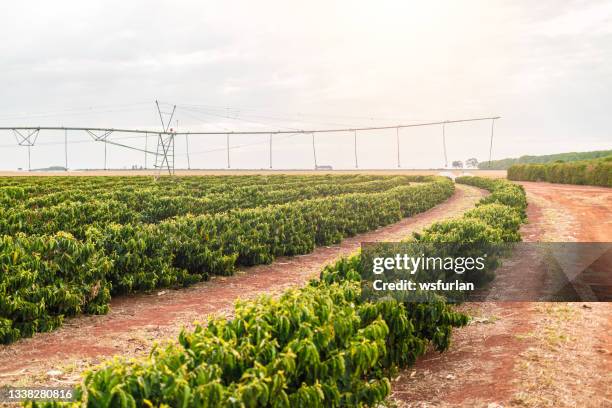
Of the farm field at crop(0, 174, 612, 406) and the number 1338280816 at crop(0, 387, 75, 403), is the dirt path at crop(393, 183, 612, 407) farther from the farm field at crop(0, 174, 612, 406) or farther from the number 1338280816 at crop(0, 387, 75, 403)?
the number 1338280816 at crop(0, 387, 75, 403)

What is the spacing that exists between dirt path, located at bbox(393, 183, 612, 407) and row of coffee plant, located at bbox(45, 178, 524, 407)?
1.04 m

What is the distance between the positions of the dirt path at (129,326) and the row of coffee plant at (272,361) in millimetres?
3668

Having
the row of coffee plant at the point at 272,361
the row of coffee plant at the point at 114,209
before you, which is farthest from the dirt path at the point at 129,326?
the row of coffee plant at the point at 114,209

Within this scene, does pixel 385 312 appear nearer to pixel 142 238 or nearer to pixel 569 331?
pixel 569 331

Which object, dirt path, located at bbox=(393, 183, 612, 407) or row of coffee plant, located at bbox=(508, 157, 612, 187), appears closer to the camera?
dirt path, located at bbox=(393, 183, 612, 407)

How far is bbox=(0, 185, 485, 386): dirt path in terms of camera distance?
9.09 metres

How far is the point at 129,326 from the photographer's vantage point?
37.6ft

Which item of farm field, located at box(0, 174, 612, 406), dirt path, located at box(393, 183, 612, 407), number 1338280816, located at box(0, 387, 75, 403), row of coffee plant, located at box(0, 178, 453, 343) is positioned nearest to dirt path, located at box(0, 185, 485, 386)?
farm field, located at box(0, 174, 612, 406)

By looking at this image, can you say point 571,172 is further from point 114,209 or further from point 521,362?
point 521,362

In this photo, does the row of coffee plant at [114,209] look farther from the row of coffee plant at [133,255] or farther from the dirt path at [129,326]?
the dirt path at [129,326]

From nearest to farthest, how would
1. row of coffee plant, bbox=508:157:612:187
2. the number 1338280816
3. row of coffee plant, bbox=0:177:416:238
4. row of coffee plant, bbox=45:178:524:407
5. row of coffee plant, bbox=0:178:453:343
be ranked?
row of coffee plant, bbox=45:178:524:407
the number 1338280816
row of coffee plant, bbox=0:178:453:343
row of coffee plant, bbox=0:177:416:238
row of coffee plant, bbox=508:157:612:187

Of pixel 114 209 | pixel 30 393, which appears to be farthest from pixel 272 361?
pixel 114 209

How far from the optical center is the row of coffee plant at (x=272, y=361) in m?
4.37

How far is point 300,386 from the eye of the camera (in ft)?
18.3
